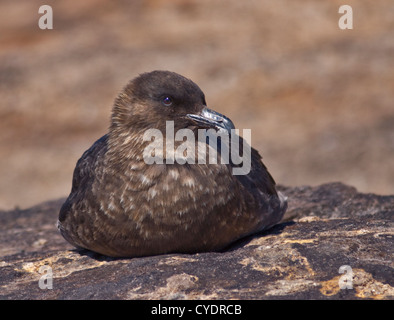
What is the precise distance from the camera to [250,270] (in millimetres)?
4363

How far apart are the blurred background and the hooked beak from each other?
7807 mm

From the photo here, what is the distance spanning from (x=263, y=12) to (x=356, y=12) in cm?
181

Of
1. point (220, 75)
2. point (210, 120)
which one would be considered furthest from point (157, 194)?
point (220, 75)

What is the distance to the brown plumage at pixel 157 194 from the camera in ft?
15.7

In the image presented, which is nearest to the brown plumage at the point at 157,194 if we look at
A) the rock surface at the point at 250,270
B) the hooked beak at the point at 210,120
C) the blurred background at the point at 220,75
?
the hooked beak at the point at 210,120

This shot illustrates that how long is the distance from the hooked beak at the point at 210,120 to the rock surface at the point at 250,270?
0.88 metres

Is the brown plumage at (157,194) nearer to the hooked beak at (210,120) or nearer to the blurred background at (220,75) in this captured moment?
the hooked beak at (210,120)

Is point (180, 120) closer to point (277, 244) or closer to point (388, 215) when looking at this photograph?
point (277, 244)

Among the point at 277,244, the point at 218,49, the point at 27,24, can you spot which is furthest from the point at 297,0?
the point at 277,244

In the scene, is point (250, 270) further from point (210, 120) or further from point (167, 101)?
point (167, 101)

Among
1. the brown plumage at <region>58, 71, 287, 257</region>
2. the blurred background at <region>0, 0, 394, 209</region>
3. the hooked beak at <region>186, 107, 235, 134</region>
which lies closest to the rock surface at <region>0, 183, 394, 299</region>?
the brown plumage at <region>58, 71, 287, 257</region>

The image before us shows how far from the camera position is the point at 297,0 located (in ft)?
44.3

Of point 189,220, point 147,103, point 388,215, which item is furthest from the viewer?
point 388,215

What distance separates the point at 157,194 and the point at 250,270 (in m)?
0.87
